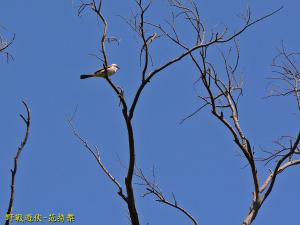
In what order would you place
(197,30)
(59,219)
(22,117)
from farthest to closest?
(59,219)
(197,30)
(22,117)

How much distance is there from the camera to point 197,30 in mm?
5781

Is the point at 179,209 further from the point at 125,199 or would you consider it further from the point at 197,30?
the point at 197,30

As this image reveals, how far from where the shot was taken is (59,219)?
6.16 m

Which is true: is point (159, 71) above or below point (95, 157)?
above

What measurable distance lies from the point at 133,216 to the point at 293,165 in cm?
207

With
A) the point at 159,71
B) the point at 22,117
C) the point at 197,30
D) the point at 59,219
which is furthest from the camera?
the point at 59,219

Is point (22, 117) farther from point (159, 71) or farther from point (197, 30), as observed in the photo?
point (197, 30)

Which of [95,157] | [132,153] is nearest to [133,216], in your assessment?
[132,153]

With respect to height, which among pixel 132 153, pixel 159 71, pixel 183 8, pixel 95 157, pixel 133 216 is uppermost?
pixel 183 8

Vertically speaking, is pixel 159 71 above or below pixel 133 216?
above

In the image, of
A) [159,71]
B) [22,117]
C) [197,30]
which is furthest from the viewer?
[197,30]

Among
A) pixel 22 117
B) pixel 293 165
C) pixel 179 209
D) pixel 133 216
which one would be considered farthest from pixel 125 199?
pixel 293 165

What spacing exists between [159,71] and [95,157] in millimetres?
1062

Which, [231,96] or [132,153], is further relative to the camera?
[231,96]
